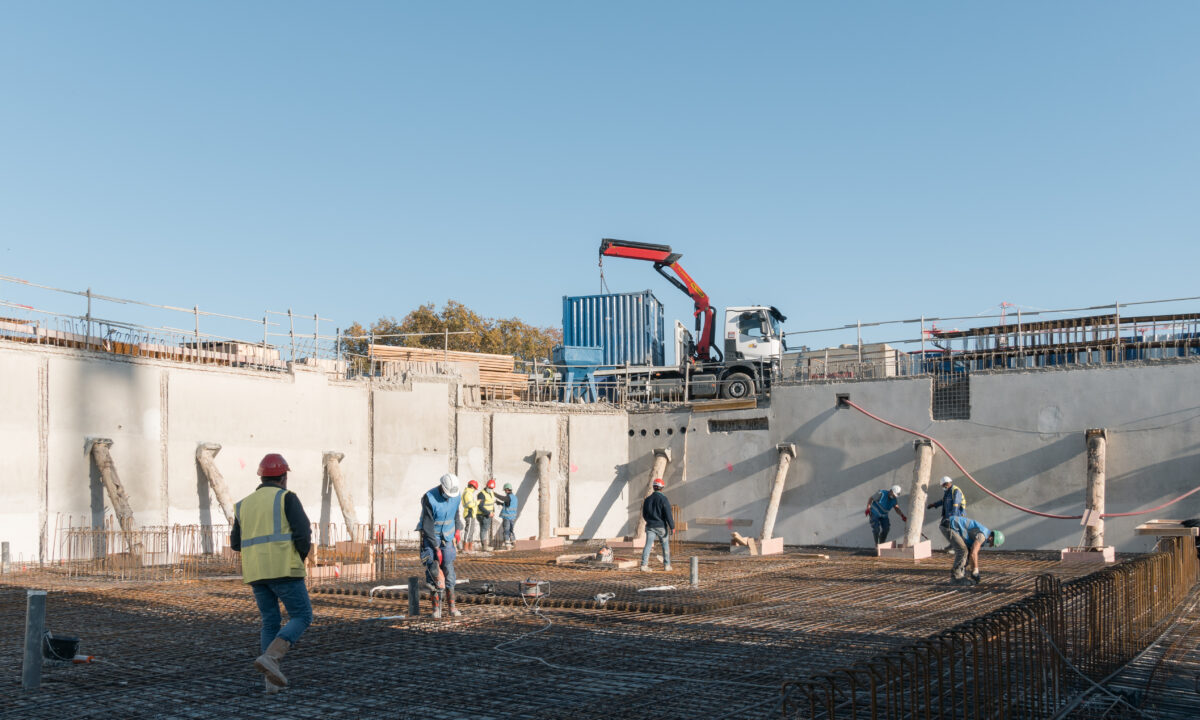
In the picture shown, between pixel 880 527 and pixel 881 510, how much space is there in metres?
0.51

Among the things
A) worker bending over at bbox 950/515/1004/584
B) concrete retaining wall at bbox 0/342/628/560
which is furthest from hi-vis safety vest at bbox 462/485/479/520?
worker bending over at bbox 950/515/1004/584

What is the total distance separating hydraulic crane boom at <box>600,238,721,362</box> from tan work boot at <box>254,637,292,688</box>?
21.9 m

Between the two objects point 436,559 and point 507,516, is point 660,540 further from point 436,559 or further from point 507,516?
point 507,516

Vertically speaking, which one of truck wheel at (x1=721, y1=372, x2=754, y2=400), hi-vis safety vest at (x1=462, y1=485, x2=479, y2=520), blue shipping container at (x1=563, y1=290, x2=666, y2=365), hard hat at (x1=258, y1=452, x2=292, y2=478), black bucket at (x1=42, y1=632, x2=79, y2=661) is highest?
blue shipping container at (x1=563, y1=290, x2=666, y2=365)

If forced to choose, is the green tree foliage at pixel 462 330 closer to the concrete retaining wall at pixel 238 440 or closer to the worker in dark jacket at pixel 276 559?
the concrete retaining wall at pixel 238 440

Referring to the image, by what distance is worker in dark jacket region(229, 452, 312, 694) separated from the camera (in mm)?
7336

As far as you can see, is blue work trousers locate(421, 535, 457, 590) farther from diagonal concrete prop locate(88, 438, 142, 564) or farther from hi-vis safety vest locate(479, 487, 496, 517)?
hi-vis safety vest locate(479, 487, 496, 517)

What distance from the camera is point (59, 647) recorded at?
8.13 meters

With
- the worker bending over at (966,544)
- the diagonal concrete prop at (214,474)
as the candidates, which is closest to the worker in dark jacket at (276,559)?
the worker bending over at (966,544)

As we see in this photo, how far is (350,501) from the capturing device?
2319 cm

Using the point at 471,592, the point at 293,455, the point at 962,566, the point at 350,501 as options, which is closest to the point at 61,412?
the point at 293,455

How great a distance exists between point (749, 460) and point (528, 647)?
1637cm

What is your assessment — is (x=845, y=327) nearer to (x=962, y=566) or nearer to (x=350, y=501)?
(x=962, y=566)

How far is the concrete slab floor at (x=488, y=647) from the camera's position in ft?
23.1
